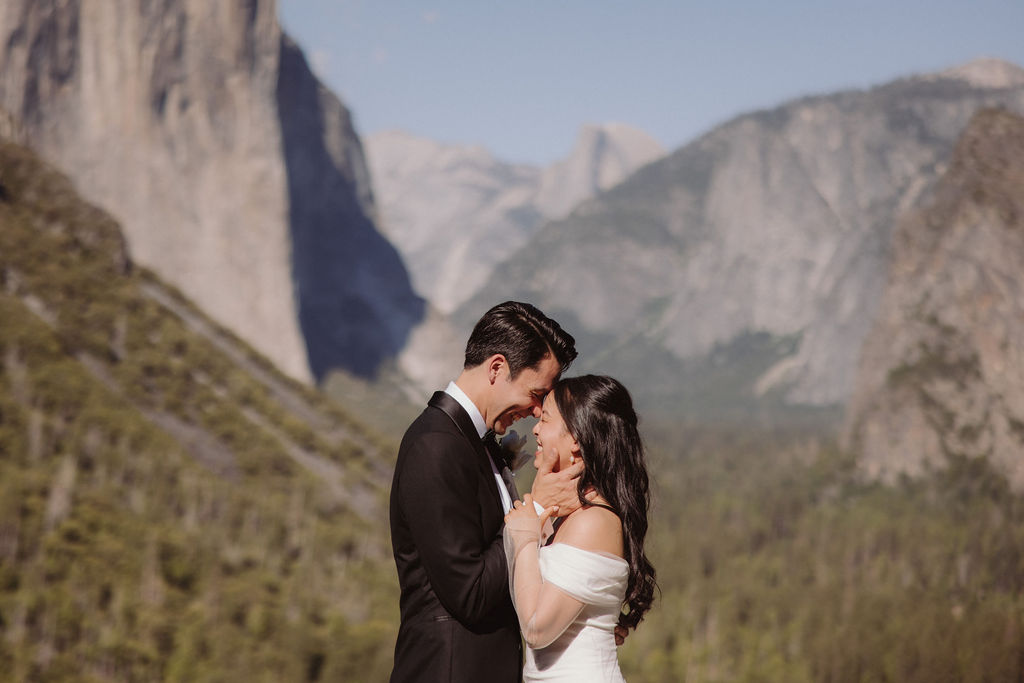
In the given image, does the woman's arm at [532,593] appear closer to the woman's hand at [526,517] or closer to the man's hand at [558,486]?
the woman's hand at [526,517]

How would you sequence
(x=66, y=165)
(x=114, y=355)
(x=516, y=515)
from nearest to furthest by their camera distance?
(x=516, y=515) < (x=114, y=355) < (x=66, y=165)

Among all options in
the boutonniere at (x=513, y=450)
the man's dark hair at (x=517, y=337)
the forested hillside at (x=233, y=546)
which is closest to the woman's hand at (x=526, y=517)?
the boutonniere at (x=513, y=450)

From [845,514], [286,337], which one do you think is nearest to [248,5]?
[286,337]

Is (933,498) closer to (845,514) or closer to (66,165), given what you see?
(845,514)

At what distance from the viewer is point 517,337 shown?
6859mm

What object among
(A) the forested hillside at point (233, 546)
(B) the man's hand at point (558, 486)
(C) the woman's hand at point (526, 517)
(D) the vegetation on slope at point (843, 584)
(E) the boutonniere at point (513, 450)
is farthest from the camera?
(D) the vegetation on slope at point (843, 584)

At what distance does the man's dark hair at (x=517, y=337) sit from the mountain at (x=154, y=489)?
4936 centimetres

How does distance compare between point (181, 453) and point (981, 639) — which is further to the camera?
point (181, 453)

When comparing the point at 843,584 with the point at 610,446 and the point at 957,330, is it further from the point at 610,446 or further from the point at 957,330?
the point at 610,446

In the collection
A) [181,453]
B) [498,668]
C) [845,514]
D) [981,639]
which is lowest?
[845,514]

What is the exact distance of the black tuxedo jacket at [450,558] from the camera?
20.5ft

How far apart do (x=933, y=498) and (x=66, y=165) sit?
129466mm

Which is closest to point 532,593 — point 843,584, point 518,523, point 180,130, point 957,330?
point 518,523

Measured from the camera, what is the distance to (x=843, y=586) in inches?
4439
